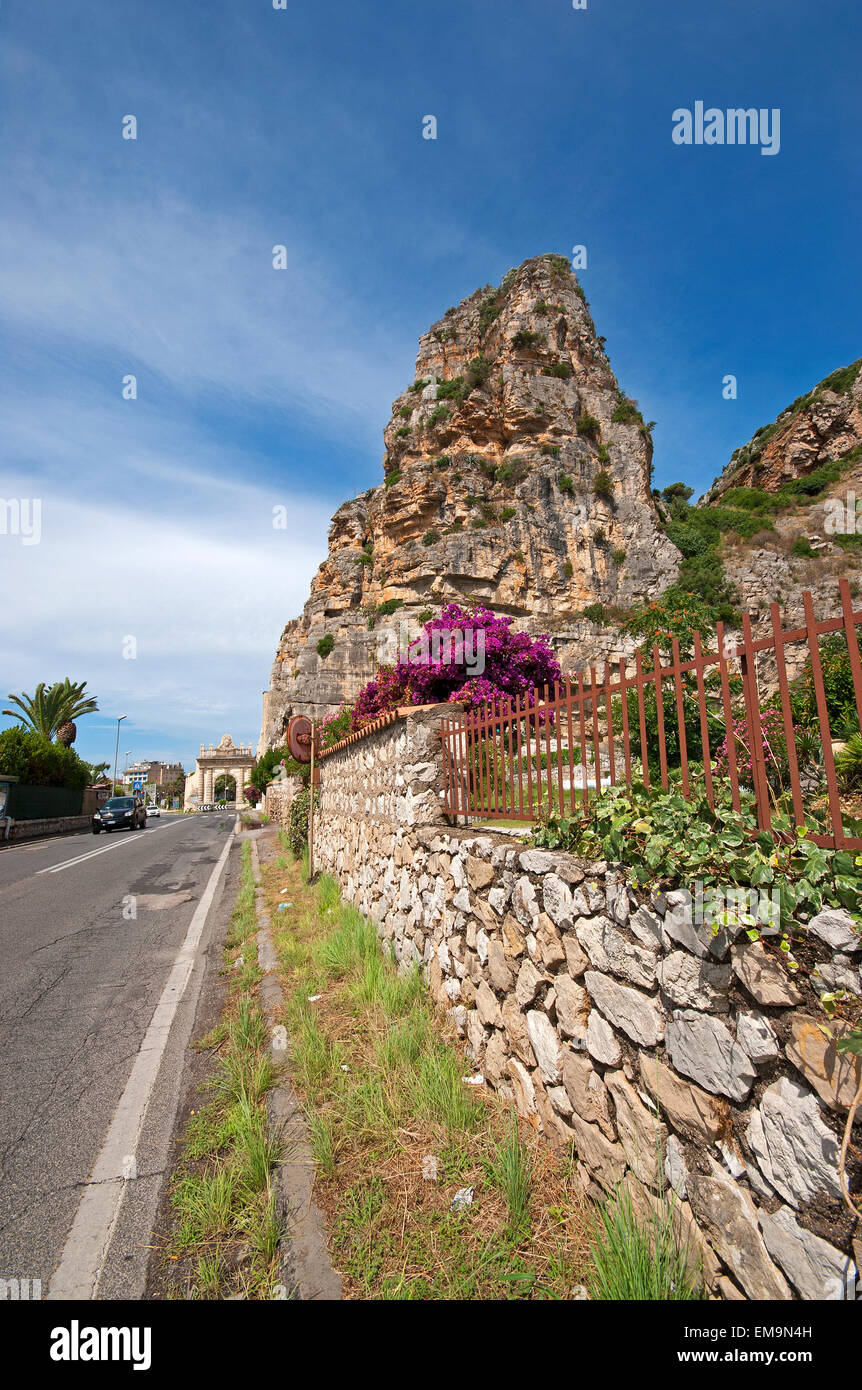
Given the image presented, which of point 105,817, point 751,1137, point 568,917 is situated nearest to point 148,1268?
point 568,917

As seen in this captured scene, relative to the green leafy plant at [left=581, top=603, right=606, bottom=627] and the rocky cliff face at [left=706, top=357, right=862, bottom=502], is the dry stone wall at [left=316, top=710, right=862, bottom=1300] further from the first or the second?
the rocky cliff face at [left=706, top=357, right=862, bottom=502]

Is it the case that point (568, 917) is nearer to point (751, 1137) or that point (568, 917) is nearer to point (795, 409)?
point (751, 1137)

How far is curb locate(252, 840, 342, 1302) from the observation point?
6.72 ft

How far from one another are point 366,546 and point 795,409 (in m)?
30.9

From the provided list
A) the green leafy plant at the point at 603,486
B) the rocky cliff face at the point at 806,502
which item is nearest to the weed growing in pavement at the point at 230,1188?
the rocky cliff face at the point at 806,502

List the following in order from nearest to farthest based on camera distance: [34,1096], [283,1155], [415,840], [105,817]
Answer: [283,1155] < [34,1096] < [415,840] < [105,817]

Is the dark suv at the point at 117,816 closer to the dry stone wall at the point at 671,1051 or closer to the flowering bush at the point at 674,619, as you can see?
the flowering bush at the point at 674,619

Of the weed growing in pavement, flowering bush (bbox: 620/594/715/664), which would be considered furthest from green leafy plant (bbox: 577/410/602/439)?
the weed growing in pavement

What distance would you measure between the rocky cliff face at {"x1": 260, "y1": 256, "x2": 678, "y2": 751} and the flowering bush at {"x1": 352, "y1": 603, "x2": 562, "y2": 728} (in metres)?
21.4

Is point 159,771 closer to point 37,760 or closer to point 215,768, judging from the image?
point 215,768

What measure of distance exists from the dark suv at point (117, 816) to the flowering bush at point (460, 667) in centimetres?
1807

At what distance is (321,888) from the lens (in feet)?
26.4

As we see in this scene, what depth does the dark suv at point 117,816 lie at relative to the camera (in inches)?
966

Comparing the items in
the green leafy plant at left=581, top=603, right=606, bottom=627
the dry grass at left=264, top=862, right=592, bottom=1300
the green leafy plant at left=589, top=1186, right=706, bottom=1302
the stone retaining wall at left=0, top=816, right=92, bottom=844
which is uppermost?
the green leafy plant at left=581, top=603, right=606, bottom=627
